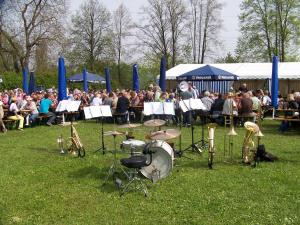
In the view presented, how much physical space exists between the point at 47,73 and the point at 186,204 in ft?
96.7

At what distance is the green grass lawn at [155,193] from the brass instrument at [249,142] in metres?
0.24

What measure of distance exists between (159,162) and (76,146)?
10.7 feet

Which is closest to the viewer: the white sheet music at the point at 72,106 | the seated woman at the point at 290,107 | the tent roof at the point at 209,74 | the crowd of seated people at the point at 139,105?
the white sheet music at the point at 72,106

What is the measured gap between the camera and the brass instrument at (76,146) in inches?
409

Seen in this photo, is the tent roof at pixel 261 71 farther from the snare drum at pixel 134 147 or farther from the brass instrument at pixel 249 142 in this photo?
the snare drum at pixel 134 147

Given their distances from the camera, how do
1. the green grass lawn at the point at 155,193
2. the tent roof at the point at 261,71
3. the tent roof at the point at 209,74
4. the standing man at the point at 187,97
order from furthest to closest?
the tent roof at the point at 261,71
the tent roof at the point at 209,74
the standing man at the point at 187,97
the green grass lawn at the point at 155,193

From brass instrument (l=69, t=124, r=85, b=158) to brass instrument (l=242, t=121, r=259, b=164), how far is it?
3792 millimetres

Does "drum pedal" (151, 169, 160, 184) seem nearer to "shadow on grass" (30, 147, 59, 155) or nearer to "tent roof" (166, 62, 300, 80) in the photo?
"shadow on grass" (30, 147, 59, 155)

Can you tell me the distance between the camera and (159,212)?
20.3 ft

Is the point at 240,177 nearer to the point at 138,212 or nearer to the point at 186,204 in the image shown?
the point at 186,204

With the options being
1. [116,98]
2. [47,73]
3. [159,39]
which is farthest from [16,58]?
[116,98]

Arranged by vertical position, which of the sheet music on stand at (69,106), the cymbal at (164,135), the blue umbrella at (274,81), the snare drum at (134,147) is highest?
the blue umbrella at (274,81)

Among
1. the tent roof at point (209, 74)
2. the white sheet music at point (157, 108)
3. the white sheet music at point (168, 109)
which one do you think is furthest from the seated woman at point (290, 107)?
the white sheet music at point (157, 108)

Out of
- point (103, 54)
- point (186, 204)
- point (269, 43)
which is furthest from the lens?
point (103, 54)
